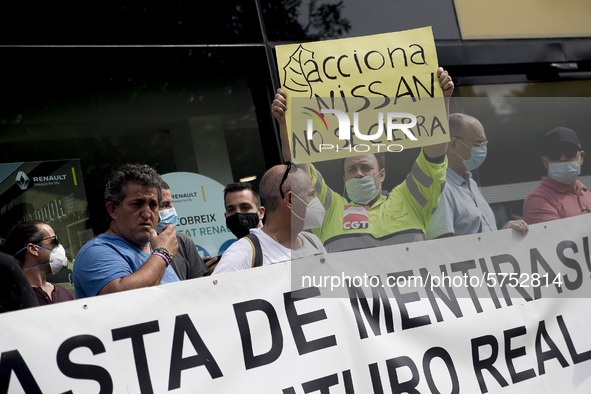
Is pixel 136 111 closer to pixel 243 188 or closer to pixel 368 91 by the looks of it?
pixel 243 188

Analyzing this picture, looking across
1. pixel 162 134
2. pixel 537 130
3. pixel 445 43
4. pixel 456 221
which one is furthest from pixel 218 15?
pixel 537 130

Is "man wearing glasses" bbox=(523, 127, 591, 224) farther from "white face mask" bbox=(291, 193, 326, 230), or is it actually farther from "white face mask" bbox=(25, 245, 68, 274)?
"white face mask" bbox=(25, 245, 68, 274)

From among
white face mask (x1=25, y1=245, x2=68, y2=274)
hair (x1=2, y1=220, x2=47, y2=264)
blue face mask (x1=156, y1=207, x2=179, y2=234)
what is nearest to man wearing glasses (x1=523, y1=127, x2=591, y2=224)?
blue face mask (x1=156, y1=207, x2=179, y2=234)

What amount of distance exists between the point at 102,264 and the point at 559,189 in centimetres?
326

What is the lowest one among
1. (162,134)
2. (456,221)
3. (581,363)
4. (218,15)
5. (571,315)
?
(581,363)

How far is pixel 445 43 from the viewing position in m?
6.79

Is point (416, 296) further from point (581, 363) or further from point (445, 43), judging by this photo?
point (445, 43)

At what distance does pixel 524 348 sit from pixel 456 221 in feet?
2.77

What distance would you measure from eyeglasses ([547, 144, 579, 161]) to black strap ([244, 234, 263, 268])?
9.11 ft

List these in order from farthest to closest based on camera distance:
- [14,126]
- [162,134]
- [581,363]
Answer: [162,134], [14,126], [581,363]

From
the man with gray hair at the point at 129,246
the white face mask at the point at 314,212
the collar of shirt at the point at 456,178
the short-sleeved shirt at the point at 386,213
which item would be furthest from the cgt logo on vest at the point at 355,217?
the man with gray hair at the point at 129,246

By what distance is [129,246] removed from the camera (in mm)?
3283

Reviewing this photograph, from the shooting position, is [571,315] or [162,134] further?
[162,134]

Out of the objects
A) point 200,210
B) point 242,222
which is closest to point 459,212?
point 242,222
